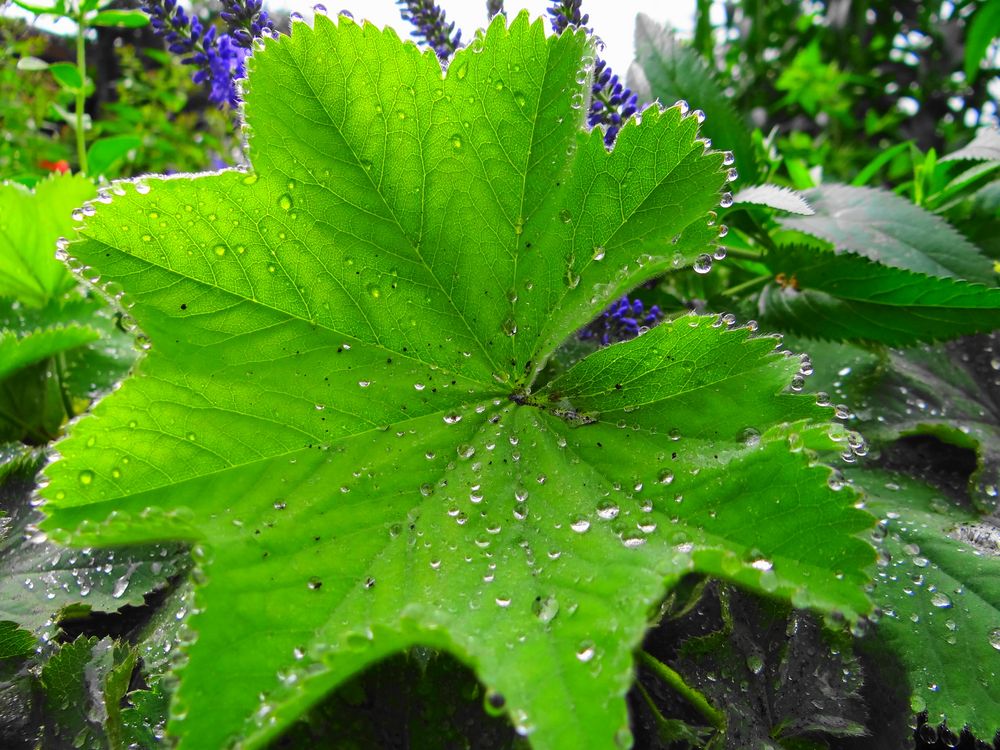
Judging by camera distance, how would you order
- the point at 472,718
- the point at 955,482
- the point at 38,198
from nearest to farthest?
the point at 472,718, the point at 955,482, the point at 38,198

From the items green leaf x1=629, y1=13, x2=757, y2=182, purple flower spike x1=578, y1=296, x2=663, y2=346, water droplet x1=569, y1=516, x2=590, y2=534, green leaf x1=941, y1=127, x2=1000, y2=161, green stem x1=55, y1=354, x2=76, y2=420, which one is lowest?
green stem x1=55, y1=354, x2=76, y2=420

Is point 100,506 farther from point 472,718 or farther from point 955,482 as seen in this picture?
point 955,482

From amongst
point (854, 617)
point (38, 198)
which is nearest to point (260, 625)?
point (854, 617)

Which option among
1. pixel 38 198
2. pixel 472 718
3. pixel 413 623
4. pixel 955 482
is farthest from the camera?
pixel 38 198

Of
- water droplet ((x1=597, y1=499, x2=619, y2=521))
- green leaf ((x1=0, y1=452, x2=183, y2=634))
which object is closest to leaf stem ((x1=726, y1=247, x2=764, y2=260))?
water droplet ((x1=597, y1=499, x2=619, y2=521))

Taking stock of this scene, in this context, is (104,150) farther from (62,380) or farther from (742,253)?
(742,253)

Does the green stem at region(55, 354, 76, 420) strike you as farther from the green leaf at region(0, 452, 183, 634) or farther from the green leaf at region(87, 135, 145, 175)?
the green leaf at region(87, 135, 145, 175)

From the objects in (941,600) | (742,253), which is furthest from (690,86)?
(941,600)

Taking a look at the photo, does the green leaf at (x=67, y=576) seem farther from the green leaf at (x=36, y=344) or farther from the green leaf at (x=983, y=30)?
the green leaf at (x=983, y=30)
